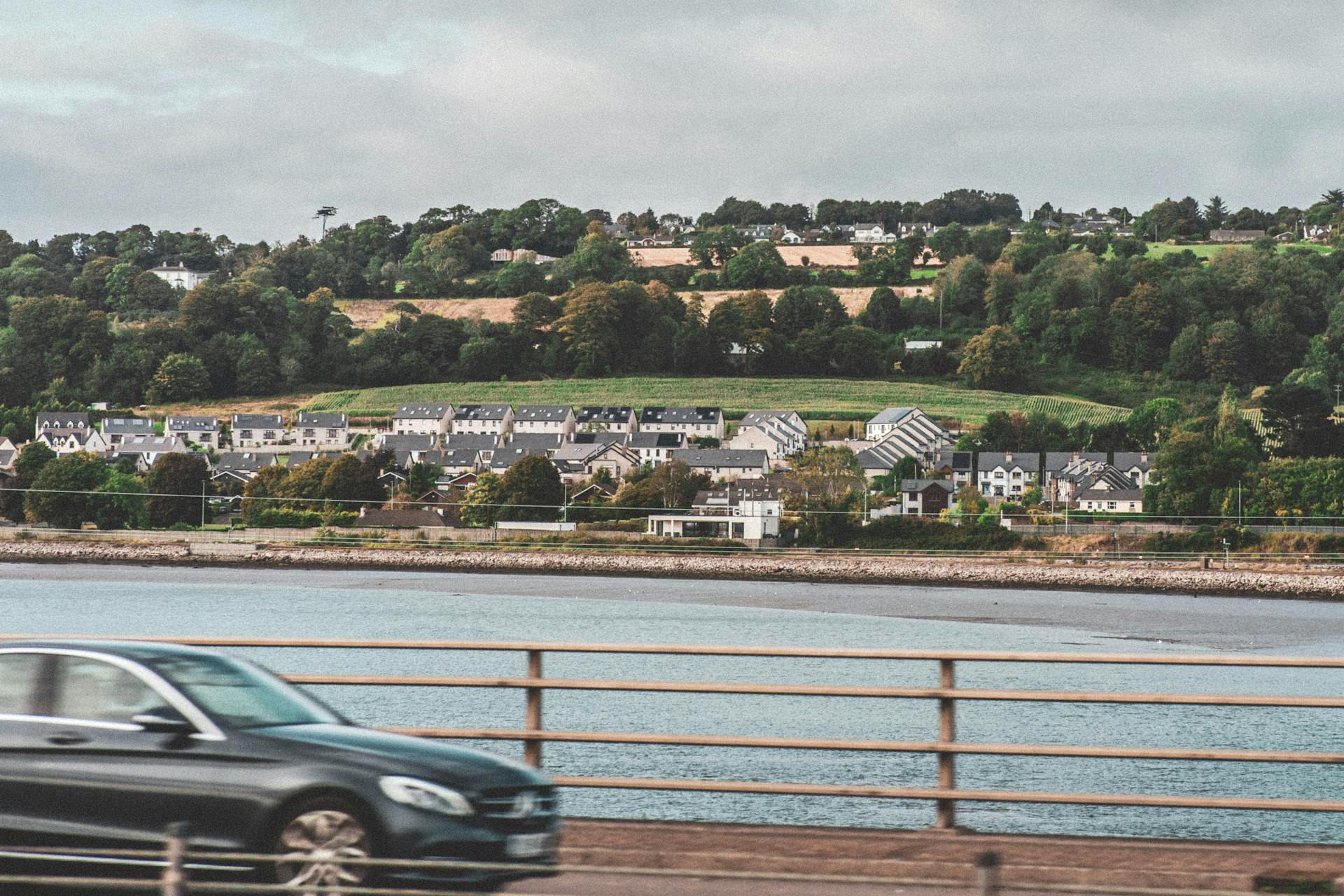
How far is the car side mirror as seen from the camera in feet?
20.0

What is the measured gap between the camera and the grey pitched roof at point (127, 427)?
115 m

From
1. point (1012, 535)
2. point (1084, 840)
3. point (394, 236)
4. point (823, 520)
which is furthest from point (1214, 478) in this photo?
point (394, 236)

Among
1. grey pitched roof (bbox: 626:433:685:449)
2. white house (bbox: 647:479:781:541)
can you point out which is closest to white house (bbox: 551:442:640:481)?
grey pitched roof (bbox: 626:433:685:449)

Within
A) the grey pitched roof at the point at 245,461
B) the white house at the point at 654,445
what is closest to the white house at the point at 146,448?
the grey pitched roof at the point at 245,461

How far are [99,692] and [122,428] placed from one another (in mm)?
116920

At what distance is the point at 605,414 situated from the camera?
4550 inches

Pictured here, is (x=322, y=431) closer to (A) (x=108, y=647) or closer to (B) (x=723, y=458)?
(B) (x=723, y=458)

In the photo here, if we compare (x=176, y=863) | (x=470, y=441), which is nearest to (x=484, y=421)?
(x=470, y=441)

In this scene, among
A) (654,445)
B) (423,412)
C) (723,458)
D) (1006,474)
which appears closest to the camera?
(1006,474)

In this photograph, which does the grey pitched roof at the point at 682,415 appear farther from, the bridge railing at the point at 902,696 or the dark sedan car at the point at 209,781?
the dark sedan car at the point at 209,781

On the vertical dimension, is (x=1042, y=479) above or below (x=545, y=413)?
below

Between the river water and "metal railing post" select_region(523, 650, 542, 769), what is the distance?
7.22m

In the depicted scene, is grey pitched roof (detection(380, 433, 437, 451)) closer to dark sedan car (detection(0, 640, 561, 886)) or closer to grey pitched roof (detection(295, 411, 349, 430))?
grey pitched roof (detection(295, 411, 349, 430))

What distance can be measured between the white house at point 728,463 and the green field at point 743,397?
55.9 ft
